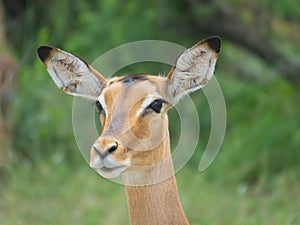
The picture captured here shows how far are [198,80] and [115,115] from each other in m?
0.64

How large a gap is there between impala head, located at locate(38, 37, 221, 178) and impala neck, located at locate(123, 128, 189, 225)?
8 cm

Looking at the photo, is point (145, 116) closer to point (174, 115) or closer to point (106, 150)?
point (106, 150)

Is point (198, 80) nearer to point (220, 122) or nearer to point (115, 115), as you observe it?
point (115, 115)

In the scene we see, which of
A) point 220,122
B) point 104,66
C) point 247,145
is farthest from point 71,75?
point 247,145

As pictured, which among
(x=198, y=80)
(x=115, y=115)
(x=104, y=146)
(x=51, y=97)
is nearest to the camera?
(x=104, y=146)

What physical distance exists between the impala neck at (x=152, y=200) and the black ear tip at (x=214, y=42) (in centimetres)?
62

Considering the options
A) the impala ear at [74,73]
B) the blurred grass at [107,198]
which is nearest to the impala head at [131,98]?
the impala ear at [74,73]

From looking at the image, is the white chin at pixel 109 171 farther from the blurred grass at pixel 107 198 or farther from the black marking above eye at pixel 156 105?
the blurred grass at pixel 107 198

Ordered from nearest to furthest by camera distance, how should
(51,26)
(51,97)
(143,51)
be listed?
(143,51) < (51,97) < (51,26)

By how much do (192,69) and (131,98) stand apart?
17.9 inches

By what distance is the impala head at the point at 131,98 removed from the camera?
15.1 feet

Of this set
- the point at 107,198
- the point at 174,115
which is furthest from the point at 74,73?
the point at 174,115

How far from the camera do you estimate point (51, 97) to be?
1080cm

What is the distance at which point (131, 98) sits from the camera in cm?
485
